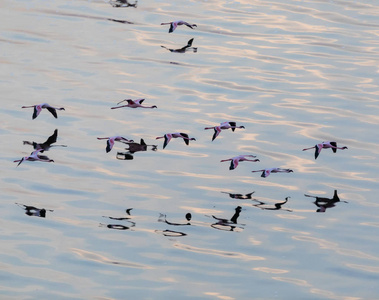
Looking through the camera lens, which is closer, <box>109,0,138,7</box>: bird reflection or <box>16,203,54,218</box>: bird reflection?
<box>16,203,54,218</box>: bird reflection

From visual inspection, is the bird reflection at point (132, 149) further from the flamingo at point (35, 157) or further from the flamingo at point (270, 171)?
the flamingo at point (270, 171)

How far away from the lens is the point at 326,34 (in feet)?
104

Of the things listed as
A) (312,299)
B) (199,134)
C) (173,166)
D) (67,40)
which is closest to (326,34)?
(67,40)

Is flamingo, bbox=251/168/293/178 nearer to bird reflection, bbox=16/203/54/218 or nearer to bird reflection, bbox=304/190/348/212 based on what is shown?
bird reflection, bbox=304/190/348/212

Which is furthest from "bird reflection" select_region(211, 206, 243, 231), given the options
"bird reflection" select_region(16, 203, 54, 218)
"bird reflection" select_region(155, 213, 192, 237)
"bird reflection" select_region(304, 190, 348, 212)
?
"bird reflection" select_region(16, 203, 54, 218)

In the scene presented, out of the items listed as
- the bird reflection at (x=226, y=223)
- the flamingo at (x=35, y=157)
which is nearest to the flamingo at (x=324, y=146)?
the bird reflection at (x=226, y=223)

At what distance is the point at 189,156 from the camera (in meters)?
21.1

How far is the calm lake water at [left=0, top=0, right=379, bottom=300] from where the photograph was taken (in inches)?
622

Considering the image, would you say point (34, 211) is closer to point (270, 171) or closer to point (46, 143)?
point (46, 143)

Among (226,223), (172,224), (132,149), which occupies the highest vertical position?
(132,149)

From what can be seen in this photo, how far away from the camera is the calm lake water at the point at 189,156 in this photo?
1580 cm

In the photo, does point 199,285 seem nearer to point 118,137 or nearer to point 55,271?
point 55,271

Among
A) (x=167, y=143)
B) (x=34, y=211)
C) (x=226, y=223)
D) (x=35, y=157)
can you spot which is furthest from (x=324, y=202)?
(x=35, y=157)

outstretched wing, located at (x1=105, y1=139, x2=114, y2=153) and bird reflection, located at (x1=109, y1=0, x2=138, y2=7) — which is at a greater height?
bird reflection, located at (x1=109, y1=0, x2=138, y2=7)
